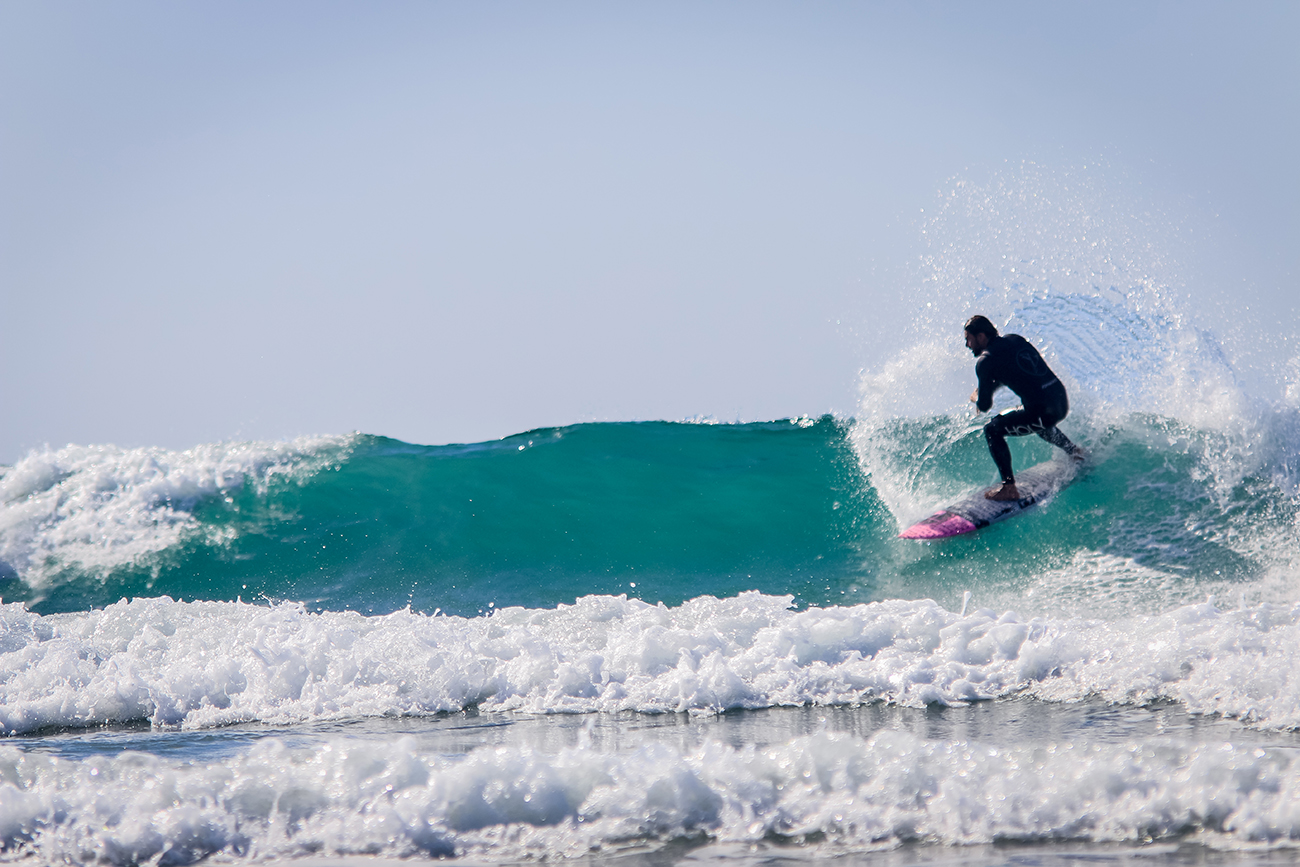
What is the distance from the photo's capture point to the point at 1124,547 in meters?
6.92

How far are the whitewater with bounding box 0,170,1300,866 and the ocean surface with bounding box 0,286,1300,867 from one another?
0.02 meters

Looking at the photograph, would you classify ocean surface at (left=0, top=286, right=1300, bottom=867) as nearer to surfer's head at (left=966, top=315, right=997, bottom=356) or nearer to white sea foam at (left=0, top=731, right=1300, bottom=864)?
white sea foam at (left=0, top=731, right=1300, bottom=864)

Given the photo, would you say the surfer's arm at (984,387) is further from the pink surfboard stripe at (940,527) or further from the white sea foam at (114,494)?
the white sea foam at (114,494)

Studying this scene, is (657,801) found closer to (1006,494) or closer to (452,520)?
(1006,494)

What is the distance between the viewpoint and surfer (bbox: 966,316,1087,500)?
722 cm

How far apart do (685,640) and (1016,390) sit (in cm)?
376

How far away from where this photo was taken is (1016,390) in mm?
7391

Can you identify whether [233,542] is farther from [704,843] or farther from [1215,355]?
[1215,355]

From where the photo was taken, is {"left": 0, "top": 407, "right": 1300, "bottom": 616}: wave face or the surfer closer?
{"left": 0, "top": 407, "right": 1300, "bottom": 616}: wave face

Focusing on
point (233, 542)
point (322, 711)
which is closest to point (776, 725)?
point (322, 711)

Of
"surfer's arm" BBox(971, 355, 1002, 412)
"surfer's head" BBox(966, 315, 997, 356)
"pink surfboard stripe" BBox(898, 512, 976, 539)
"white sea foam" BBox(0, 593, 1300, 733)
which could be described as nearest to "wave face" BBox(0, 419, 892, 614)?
"pink surfboard stripe" BBox(898, 512, 976, 539)

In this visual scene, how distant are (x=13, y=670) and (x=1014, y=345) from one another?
767 cm

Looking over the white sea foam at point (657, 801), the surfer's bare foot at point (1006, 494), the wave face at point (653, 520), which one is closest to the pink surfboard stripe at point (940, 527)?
the wave face at point (653, 520)

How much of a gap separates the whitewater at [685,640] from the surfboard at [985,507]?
12 centimetres
